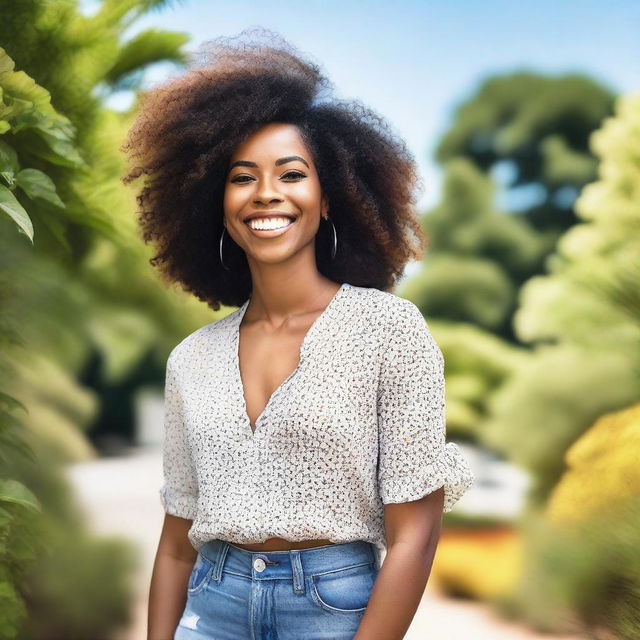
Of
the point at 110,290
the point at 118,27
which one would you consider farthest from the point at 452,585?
the point at 118,27

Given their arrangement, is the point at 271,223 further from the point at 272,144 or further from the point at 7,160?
the point at 7,160

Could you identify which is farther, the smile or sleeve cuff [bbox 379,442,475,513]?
the smile

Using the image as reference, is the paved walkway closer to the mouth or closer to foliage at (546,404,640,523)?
foliage at (546,404,640,523)

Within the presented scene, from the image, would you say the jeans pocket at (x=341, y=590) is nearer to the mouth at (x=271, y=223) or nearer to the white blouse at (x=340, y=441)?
the white blouse at (x=340, y=441)

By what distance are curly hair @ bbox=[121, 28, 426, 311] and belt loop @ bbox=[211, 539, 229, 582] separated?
46cm

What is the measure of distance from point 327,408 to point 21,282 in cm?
101

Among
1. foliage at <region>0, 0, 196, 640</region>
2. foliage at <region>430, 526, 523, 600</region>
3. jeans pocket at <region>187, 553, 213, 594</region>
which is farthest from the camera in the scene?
foliage at <region>430, 526, 523, 600</region>

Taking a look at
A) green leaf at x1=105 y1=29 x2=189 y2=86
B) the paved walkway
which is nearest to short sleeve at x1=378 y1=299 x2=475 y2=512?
green leaf at x1=105 y1=29 x2=189 y2=86

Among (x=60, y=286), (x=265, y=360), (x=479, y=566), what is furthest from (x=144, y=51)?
(x=479, y=566)

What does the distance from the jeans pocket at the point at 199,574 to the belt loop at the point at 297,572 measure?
144mm

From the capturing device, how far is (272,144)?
1542mm

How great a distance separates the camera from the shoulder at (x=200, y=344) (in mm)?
1603

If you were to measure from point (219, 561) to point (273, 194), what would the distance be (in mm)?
524

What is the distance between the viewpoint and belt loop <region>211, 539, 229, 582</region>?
4.77 ft
